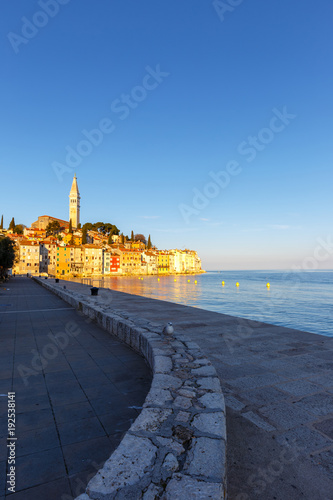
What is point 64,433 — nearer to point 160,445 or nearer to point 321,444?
point 160,445

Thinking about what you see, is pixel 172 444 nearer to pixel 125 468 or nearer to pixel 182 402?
pixel 125 468

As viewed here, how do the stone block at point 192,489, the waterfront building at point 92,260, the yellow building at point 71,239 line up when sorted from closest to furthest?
the stone block at point 192,489
the waterfront building at point 92,260
the yellow building at point 71,239

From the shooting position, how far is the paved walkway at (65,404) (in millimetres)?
2375

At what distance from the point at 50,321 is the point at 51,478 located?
7.83m

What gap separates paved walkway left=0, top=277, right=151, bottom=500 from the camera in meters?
2.38

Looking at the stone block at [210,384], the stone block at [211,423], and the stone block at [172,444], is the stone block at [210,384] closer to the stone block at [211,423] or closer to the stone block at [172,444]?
the stone block at [211,423]

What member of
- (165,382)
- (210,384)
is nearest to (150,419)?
(165,382)

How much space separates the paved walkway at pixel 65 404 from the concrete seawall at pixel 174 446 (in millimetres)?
569

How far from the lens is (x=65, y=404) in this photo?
3.62 metres

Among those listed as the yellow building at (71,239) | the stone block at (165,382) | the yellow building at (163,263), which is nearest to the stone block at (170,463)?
the stone block at (165,382)

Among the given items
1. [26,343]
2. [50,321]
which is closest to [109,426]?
[26,343]

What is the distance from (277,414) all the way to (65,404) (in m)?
2.71

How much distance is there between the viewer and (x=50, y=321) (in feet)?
31.2

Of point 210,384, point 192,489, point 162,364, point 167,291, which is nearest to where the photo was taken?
point 192,489
